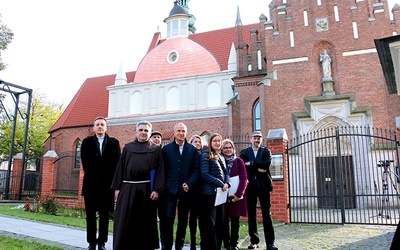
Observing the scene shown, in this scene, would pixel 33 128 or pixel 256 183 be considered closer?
pixel 256 183

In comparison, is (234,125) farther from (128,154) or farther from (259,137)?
(128,154)

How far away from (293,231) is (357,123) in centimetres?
911

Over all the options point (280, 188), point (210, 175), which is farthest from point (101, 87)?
point (210, 175)

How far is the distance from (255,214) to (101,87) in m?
25.9

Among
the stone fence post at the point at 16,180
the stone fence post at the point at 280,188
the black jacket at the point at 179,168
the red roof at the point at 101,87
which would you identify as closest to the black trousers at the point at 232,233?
the black jacket at the point at 179,168

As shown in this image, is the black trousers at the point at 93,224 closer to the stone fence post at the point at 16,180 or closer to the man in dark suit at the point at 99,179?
the man in dark suit at the point at 99,179

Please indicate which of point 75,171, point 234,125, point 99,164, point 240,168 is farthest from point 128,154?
point 75,171

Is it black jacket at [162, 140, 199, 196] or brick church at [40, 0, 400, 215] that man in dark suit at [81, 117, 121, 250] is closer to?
black jacket at [162, 140, 199, 196]

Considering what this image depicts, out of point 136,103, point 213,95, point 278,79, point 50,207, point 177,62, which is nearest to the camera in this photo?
point 50,207

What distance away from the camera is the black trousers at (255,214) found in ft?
18.4

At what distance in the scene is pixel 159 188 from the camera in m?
4.80

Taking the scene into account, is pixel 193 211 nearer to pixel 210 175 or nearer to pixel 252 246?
pixel 210 175

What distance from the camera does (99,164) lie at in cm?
532

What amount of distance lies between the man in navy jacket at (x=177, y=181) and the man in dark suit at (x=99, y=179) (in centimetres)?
89
